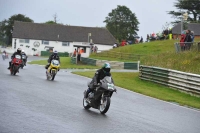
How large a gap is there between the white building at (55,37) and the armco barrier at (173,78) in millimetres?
86152

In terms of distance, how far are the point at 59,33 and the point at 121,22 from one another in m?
22.6

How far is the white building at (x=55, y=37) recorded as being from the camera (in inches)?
4641

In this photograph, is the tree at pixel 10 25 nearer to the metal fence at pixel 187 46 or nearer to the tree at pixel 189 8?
the tree at pixel 189 8

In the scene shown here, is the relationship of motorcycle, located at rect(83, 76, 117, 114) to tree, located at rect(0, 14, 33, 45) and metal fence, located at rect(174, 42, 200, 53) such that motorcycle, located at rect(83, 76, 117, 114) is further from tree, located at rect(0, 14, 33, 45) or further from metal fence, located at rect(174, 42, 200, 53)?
tree, located at rect(0, 14, 33, 45)

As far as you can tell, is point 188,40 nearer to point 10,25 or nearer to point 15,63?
point 15,63

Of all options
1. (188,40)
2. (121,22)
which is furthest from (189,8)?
(188,40)

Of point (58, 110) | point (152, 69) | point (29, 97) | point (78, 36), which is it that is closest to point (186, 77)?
point (152, 69)

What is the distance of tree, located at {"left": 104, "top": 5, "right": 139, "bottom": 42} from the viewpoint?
135625 mm

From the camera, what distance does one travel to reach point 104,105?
1459 cm

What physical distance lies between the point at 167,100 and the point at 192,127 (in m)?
8.75

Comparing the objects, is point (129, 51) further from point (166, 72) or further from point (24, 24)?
point (24, 24)

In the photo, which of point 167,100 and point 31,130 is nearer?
point 31,130

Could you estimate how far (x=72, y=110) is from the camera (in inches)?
567

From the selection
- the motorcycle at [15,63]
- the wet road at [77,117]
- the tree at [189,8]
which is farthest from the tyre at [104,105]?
the tree at [189,8]
